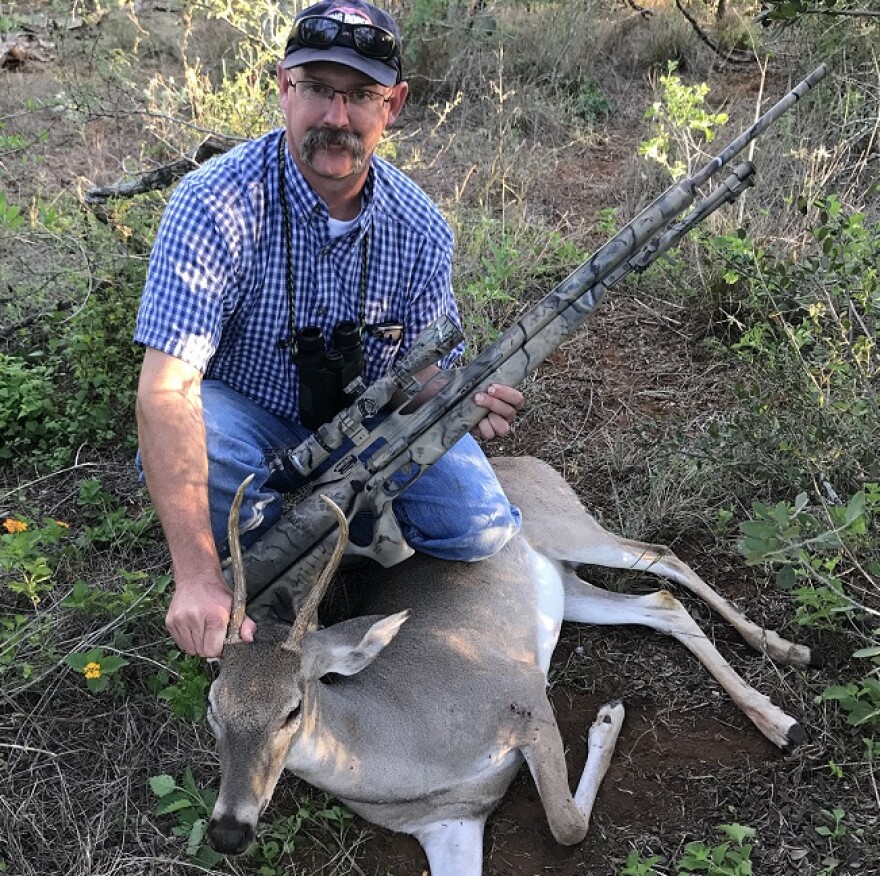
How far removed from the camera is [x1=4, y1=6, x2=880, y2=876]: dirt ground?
2.94 metres

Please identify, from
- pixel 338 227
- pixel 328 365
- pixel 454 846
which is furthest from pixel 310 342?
pixel 454 846

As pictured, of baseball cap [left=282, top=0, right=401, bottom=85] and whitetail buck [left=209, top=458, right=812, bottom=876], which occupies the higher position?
baseball cap [left=282, top=0, right=401, bottom=85]

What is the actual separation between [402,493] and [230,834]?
4.99 feet

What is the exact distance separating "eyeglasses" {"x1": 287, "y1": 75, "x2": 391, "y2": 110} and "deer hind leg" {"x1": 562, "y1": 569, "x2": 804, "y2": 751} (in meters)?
2.11

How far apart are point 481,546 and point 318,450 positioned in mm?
792

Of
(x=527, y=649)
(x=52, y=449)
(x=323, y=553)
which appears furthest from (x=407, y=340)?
(x=52, y=449)

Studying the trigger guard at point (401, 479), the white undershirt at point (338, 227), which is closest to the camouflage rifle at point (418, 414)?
the trigger guard at point (401, 479)

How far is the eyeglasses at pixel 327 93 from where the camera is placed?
3377 millimetres

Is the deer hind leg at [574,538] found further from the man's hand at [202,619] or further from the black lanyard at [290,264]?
the man's hand at [202,619]

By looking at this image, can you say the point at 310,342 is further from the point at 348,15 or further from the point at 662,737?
the point at 662,737

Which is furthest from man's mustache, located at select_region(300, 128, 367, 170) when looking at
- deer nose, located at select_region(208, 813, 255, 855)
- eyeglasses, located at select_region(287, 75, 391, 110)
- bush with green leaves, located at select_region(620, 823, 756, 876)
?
bush with green leaves, located at select_region(620, 823, 756, 876)

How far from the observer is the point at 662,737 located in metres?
3.33

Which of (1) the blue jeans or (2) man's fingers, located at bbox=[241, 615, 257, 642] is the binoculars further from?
(2) man's fingers, located at bbox=[241, 615, 257, 642]

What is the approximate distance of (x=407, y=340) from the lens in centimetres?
394
